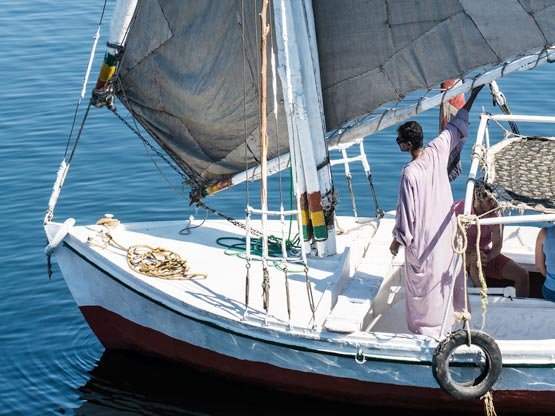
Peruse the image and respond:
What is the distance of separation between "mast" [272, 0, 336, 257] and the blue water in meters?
1.78

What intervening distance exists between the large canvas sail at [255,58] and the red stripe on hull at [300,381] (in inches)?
65.6

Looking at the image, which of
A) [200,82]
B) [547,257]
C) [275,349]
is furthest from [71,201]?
[547,257]

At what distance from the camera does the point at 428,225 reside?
31.7 ft

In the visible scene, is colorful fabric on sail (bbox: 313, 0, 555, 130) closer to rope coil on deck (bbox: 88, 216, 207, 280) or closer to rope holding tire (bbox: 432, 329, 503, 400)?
rope coil on deck (bbox: 88, 216, 207, 280)

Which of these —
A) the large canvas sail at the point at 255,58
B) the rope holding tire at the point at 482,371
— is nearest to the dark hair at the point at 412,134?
the large canvas sail at the point at 255,58

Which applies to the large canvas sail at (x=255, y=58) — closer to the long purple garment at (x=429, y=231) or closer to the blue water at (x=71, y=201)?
the long purple garment at (x=429, y=231)

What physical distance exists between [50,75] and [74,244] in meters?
10.5

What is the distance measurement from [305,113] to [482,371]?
280 cm

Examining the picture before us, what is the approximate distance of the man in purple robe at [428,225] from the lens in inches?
374

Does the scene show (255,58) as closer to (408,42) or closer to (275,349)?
(408,42)

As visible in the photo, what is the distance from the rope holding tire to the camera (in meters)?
9.37

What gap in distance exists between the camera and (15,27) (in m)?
23.9

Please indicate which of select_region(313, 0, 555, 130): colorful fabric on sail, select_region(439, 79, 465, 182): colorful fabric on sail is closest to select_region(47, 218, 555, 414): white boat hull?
select_region(439, 79, 465, 182): colorful fabric on sail

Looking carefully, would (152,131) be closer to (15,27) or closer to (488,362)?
(488,362)
